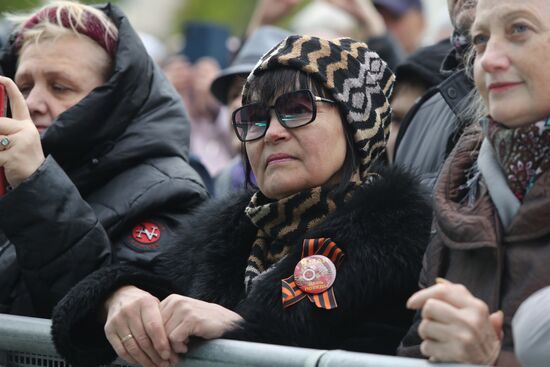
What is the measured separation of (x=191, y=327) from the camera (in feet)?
10.5

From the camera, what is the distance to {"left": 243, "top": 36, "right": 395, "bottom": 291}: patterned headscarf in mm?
3645

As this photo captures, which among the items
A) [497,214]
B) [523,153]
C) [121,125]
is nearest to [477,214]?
[497,214]

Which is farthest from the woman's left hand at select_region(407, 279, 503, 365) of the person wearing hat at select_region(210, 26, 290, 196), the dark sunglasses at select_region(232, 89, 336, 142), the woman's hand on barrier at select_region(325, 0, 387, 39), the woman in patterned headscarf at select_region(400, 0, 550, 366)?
the woman's hand on barrier at select_region(325, 0, 387, 39)

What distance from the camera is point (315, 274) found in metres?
3.37

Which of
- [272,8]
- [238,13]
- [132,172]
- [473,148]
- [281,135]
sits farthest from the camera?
[238,13]

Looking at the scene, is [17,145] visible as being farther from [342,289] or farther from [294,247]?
[342,289]

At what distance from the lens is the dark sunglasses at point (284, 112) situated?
3662 millimetres

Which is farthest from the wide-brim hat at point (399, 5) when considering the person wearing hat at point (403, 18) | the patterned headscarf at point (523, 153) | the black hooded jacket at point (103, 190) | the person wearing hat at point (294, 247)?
the patterned headscarf at point (523, 153)

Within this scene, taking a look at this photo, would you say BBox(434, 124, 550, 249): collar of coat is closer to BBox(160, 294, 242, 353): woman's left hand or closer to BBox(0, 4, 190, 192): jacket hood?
BBox(160, 294, 242, 353): woman's left hand

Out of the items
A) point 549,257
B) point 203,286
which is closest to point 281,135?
point 203,286

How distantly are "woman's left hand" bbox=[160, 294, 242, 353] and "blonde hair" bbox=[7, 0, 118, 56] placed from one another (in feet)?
5.64

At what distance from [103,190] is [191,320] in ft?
4.36

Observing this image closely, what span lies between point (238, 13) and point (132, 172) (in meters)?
26.9

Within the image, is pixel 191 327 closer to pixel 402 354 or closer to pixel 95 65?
pixel 402 354
